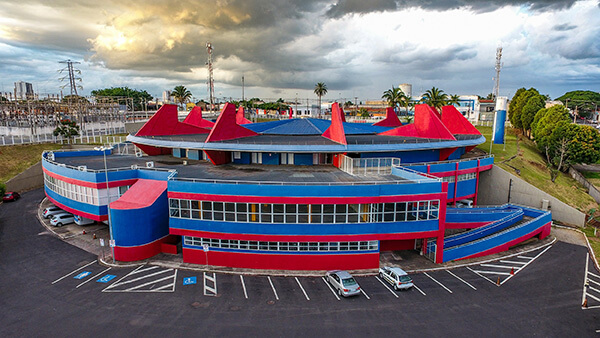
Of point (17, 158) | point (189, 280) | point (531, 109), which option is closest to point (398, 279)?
point (189, 280)

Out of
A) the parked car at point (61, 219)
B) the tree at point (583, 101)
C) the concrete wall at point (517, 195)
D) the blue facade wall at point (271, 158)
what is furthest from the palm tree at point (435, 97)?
the tree at point (583, 101)

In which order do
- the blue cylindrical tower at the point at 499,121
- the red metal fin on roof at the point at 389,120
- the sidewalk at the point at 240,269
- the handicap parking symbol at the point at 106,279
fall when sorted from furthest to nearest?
1. the blue cylindrical tower at the point at 499,121
2. the red metal fin on roof at the point at 389,120
3. the sidewalk at the point at 240,269
4. the handicap parking symbol at the point at 106,279

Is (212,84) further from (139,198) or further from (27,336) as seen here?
(27,336)

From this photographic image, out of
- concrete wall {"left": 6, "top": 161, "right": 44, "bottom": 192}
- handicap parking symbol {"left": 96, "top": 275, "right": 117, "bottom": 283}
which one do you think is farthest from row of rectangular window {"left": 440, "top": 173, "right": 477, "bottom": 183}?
concrete wall {"left": 6, "top": 161, "right": 44, "bottom": 192}

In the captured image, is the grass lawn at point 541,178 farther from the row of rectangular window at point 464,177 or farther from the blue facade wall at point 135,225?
the blue facade wall at point 135,225

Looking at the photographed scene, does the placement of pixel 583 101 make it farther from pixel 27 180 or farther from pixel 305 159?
pixel 27 180

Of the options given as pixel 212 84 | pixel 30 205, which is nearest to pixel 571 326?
pixel 30 205
